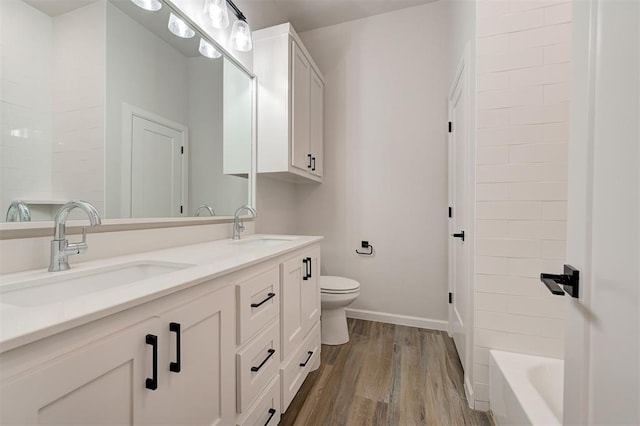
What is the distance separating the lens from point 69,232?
932mm

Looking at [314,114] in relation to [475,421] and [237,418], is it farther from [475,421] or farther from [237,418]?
[475,421]

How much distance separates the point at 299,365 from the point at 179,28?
6.11ft

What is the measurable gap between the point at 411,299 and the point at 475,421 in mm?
1164

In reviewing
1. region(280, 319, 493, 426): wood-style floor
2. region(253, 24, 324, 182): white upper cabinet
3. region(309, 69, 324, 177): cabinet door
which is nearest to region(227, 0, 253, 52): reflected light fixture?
region(253, 24, 324, 182): white upper cabinet

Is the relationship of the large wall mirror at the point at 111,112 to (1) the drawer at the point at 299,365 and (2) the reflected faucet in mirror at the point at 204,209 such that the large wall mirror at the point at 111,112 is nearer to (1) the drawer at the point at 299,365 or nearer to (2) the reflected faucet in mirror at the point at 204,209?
(2) the reflected faucet in mirror at the point at 204,209

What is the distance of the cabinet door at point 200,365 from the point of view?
70 centimetres

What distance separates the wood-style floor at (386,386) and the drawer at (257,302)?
64 centimetres

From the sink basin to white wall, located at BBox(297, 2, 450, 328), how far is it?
1889 millimetres

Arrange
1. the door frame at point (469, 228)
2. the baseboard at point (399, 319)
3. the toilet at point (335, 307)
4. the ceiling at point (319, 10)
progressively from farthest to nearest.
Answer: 1. the baseboard at point (399, 319)
2. the ceiling at point (319, 10)
3. the toilet at point (335, 307)
4. the door frame at point (469, 228)

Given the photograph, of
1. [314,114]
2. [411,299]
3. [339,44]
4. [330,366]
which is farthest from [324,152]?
[330,366]

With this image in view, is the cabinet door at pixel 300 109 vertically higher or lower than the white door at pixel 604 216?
higher

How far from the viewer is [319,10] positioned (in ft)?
8.35

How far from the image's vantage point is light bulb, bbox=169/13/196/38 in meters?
1.38

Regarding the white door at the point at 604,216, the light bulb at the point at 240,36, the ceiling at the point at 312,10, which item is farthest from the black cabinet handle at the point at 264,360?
the ceiling at the point at 312,10
